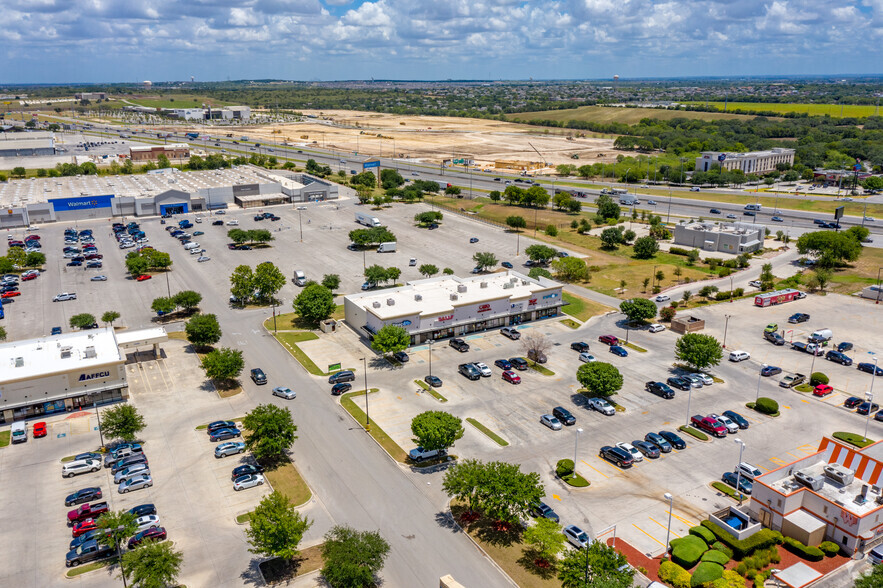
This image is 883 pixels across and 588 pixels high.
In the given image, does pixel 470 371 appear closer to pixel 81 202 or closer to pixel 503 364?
pixel 503 364

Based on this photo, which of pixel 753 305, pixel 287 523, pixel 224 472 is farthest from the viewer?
pixel 753 305

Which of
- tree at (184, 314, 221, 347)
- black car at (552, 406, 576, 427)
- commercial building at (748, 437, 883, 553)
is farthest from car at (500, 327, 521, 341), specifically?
commercial building at (748, 437, 883, 553)

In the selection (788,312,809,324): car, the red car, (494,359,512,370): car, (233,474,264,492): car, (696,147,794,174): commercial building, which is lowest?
the red car

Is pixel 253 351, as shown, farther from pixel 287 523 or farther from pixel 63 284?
pixel 63 284

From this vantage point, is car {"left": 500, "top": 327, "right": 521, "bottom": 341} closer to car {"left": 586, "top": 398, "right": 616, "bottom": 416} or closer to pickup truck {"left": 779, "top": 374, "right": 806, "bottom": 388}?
car {"left": 586, "top": 398, "right": 616, "bottom": 416}

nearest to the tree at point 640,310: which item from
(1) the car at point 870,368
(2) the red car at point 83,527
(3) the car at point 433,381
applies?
(1) the car at point 870,368

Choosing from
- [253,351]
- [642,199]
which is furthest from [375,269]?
[642,199]
